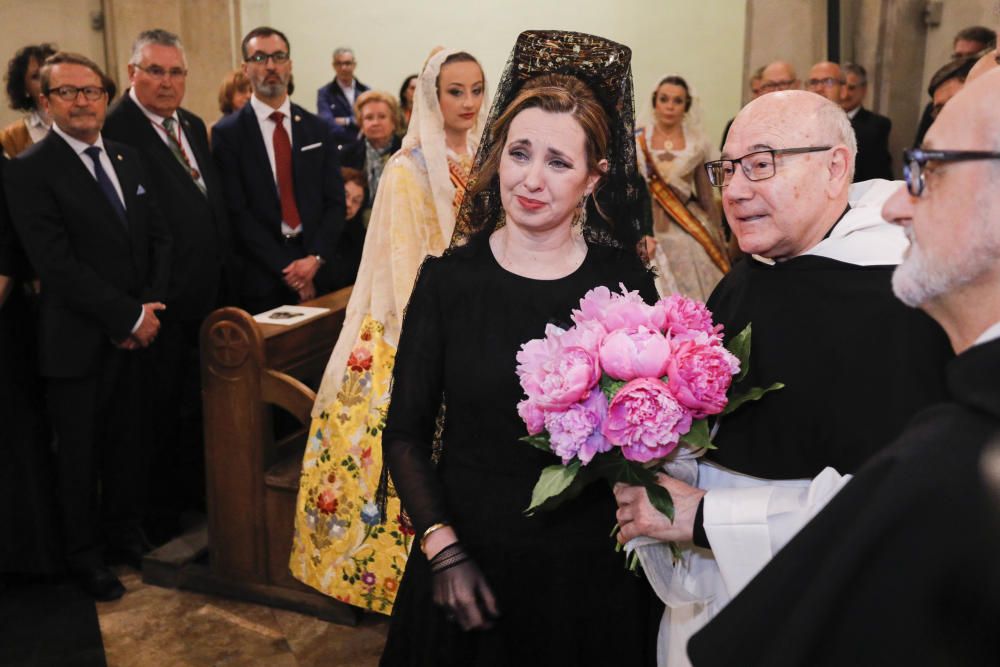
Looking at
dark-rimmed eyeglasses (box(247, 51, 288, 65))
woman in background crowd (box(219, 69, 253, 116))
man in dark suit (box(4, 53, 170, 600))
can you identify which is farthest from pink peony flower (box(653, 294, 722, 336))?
woman in background crowd (box(219, 69, 253, 116))

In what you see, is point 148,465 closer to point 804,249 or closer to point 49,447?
point 49,447

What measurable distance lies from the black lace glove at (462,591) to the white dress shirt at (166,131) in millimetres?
3285

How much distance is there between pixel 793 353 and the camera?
6.27 feet

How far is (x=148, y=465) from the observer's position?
13.8 feet

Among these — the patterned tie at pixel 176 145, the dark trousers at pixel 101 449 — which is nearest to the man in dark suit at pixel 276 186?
the patterned tie at pixel 176 145

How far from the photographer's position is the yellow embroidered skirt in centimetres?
351

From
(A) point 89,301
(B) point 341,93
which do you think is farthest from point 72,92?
(B) point 341,93

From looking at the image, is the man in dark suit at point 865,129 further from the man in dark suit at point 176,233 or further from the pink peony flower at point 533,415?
the pink peony flower at point 533,415

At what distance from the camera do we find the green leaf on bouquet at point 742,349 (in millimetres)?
1815

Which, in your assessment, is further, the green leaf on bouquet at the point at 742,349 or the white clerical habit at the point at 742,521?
the green leaf on bouquet at the point at 742,349

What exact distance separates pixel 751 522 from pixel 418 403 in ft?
2.36

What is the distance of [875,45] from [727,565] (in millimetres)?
7807

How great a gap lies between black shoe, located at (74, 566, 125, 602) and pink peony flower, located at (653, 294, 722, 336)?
296 centimetres

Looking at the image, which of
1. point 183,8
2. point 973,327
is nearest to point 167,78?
point 973,327
